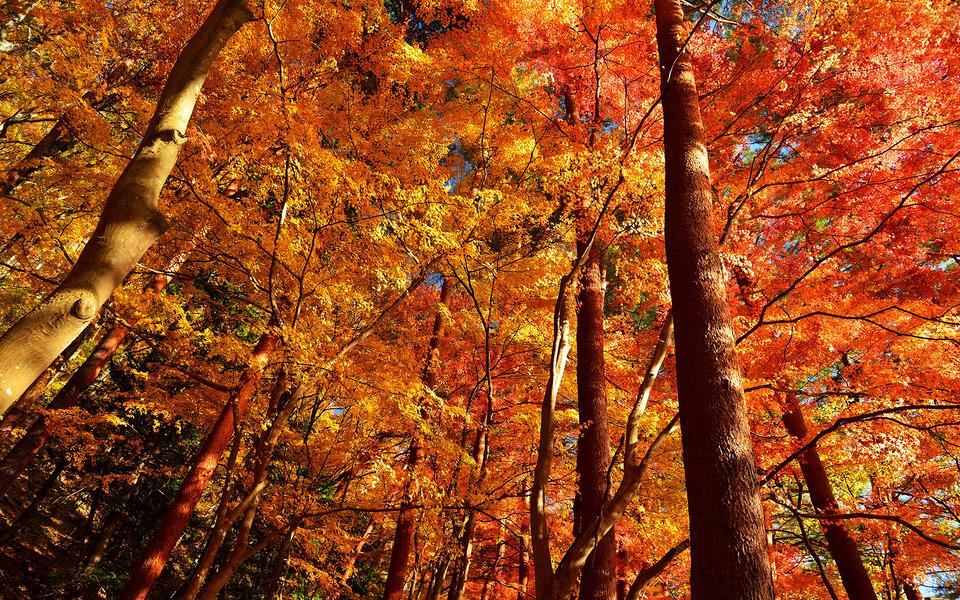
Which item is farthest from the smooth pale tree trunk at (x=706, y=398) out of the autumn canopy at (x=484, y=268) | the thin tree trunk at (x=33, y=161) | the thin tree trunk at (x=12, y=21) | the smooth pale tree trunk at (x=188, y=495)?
the thin tree trunk at (x=12, y=21)

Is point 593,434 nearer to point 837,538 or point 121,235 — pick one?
point 837,538

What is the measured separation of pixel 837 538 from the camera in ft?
23.6

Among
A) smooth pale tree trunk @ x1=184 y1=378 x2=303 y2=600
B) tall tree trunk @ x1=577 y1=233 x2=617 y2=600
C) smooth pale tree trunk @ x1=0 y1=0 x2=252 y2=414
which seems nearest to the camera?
smooth pale tree trunk @ x1=0 y1=0 x2=252 y2=414

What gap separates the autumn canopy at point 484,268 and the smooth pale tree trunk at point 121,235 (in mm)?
1890

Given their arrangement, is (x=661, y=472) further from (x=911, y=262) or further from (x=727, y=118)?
(x=727, y=118)

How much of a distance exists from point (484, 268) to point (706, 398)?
13.4 feet

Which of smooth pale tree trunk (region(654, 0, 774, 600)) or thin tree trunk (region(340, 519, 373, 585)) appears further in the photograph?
thin tree trunk (region(340, 519, 373, 585))

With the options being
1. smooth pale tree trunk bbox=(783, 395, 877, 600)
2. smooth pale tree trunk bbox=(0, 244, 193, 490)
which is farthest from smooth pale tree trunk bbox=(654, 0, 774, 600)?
smooth pale tree trunk bbox=(0, 244, 193, 490)

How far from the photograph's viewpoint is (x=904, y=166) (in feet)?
27.0

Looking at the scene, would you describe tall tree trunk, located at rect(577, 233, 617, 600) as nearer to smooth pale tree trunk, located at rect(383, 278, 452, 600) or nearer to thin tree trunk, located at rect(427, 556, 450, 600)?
thin tree trunk, located at rect(427, 556, 450, 600)

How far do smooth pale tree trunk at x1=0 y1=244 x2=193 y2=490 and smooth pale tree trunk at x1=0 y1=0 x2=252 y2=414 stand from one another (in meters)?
4.93

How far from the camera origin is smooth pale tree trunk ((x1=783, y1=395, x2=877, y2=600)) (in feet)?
22.6

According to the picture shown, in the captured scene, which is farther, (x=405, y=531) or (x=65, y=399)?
(x=405, y=531)

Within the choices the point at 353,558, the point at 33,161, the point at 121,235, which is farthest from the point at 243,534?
the point at 33,161
